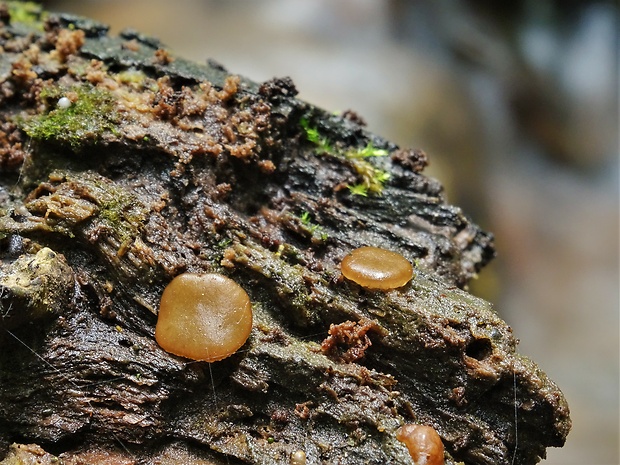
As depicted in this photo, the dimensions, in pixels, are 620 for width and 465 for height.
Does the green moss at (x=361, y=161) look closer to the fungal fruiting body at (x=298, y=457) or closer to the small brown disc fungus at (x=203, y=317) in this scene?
the small brown disc fungus at (x=203, y=317)

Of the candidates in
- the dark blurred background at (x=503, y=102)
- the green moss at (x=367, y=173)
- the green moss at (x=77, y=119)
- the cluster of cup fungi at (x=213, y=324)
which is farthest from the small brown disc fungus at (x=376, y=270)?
the dark blurred background at (x=503, y=102)

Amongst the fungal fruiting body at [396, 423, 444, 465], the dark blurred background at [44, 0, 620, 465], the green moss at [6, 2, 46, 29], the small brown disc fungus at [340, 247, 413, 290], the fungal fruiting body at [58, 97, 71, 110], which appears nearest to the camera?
the fungal fruiting body at [396, 423, 444, 465]

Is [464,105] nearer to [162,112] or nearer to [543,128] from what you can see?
[543,128]

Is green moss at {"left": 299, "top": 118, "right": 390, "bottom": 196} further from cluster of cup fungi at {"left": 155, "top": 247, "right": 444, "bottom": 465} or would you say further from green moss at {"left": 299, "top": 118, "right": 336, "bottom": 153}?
cluster of cup fungi at {"left": 155, "top": 247, "right": 444, "bottom": 465}

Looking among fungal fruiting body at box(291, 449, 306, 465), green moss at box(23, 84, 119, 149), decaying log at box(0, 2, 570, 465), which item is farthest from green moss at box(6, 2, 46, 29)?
fungal fruiting body at box(291, 449, 306, 465)

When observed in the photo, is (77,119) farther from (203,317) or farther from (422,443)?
(422,443)

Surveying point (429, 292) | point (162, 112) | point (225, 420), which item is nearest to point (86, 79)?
point (162, 112)

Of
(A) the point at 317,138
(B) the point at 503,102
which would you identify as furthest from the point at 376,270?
(B) the point at 503,102
